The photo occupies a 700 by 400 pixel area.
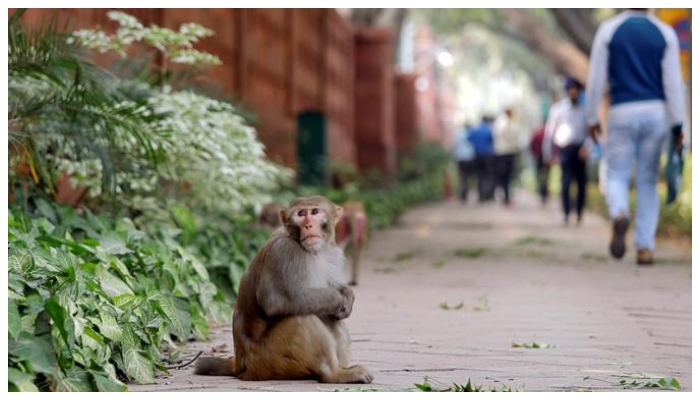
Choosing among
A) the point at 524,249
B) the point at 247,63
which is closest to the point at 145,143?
the point at 524,249

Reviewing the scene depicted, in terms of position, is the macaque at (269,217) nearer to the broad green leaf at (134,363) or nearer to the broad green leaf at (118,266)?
the broad green leaf at (118,266)

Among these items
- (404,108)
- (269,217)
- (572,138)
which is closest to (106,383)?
(269,217)

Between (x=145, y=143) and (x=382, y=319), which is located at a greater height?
(x=145, y=143)

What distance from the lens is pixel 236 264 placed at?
8633 mm

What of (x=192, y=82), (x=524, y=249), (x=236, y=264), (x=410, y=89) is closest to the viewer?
(x=236, y=264)

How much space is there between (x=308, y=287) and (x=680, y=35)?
1360 centimetres

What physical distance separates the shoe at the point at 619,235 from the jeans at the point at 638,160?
6 centimetres

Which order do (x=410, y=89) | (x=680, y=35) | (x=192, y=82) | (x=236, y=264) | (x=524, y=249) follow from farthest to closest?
1. (x=410, y=89)
2. (x=680, y=35)
3. (x=524, y=249)
4. (x=192, y=82)
5. (x=236, y=264)

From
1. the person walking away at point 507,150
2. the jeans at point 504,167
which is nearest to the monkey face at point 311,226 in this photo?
the person walking away at point 507,150

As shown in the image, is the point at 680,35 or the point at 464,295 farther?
the point at 680,35

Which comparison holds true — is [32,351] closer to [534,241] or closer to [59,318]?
[59,318]

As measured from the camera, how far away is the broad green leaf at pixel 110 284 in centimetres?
620

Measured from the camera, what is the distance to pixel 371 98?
27.8m

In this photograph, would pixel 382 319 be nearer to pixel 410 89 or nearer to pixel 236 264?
pixel 236 264
